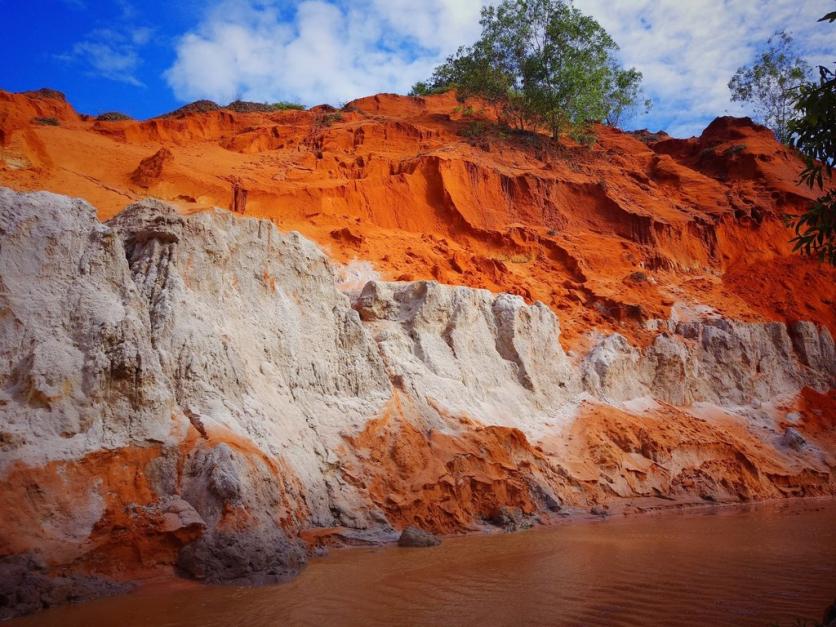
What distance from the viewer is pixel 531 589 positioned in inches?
340

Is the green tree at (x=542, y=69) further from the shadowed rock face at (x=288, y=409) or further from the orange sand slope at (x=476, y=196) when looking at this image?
the shadowed rock face at (x=288, y=409)

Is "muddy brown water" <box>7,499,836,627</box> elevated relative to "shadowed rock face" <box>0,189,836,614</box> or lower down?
lower down

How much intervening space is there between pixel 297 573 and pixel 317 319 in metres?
7.08

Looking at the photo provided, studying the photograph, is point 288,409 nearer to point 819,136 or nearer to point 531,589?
point 531,589

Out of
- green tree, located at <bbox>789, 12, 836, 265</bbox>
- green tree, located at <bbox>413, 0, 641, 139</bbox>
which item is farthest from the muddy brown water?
green tree, located at <bbox>413, 0, 641, 139</bbox>

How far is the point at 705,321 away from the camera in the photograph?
25.2 m

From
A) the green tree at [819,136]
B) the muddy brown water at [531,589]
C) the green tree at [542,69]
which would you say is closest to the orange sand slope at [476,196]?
the green tree at [542,69]

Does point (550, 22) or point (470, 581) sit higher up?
point (550, 22)

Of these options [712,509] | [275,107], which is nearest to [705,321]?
[712,509]

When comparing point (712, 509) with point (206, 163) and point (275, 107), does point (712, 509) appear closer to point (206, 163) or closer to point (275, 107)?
point (206, 163)

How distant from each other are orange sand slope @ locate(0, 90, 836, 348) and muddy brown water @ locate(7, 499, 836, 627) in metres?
11.6

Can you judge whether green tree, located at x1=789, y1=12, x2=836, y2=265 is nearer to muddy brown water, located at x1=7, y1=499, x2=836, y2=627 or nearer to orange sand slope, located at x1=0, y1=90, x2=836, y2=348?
muddy brown water, located at x1=7, y1=499, x2=836, y2=627

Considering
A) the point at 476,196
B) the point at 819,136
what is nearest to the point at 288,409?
the point at 819,136

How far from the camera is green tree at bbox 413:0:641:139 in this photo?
34562 mm
